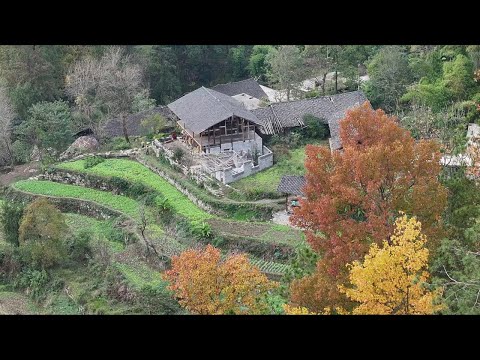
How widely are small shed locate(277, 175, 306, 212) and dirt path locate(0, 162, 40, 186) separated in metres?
14.5

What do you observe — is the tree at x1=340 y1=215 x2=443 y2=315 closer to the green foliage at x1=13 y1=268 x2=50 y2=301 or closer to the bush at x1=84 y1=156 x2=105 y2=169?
the green foliage at x1=13 y1=268 x2=50 y2=301

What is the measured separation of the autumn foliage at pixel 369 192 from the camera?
547 inches

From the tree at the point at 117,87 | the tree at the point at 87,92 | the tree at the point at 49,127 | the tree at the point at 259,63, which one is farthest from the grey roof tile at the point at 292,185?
the tree at the point at 259,63

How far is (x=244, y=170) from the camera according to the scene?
27.7 metres

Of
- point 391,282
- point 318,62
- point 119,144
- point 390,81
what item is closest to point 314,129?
point 390,81

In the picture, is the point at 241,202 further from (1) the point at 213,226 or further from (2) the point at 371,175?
(2) the point at 371,175

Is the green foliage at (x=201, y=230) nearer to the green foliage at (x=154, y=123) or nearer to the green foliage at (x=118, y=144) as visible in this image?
the green foliage at (x=118, y=144)

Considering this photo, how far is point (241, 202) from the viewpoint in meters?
25.2

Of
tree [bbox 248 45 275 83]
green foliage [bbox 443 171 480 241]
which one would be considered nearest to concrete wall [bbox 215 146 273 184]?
green foliage [bbox 443 171 480 241]

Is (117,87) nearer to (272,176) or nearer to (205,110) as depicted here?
(205,110)

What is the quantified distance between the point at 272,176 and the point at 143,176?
6297 mm

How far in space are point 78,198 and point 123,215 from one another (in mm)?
3307

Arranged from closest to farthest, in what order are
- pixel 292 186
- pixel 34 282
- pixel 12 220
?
pixel 34 282, pixel 12 220, pixel 292 186

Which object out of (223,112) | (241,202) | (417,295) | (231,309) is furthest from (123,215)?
(417,295)
